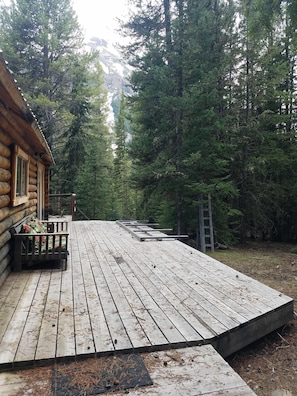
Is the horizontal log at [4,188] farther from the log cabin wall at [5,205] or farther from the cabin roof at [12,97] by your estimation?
the cabin roof at [12,97]

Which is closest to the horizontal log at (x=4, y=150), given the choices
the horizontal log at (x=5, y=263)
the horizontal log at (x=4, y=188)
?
the horizontal log at (x=4, y=188)

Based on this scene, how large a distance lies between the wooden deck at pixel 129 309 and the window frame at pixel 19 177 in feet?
4.40

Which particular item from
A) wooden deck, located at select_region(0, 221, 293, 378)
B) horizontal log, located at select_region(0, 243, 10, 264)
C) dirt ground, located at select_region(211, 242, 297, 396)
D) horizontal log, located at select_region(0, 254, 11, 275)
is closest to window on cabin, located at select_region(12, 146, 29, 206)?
horizontal log, located at select_region(0, 243, 10, 264)

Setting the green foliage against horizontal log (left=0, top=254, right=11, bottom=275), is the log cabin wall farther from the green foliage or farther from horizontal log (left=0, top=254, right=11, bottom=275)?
the green foliage

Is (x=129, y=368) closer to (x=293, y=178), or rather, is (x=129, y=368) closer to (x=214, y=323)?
(x=214, y=323)

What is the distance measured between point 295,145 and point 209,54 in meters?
5.20

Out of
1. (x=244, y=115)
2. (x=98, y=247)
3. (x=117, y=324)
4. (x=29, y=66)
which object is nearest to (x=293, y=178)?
(x=244, y=115)

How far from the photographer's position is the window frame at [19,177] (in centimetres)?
454

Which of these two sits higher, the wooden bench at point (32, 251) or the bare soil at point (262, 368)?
the wooden bench at point (32, 251)

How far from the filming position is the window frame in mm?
4541

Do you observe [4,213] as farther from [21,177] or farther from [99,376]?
[99,376]

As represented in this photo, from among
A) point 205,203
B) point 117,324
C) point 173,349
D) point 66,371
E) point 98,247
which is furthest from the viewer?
point 205,203

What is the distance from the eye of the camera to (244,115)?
38.2ft

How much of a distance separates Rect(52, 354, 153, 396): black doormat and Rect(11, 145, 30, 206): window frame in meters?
3.15
